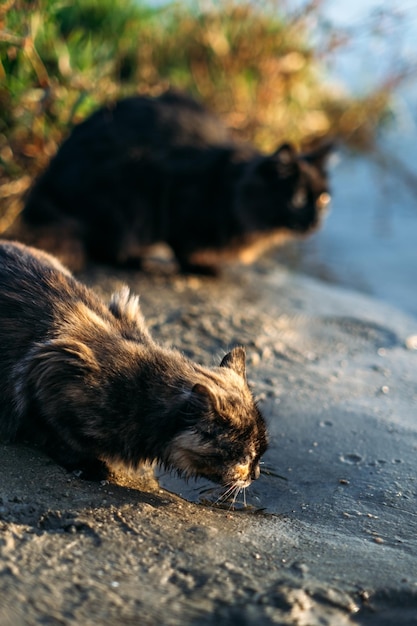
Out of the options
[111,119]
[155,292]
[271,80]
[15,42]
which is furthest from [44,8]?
[271,80]

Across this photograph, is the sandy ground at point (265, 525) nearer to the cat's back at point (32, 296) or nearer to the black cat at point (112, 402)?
the black cat at point (112, 402)

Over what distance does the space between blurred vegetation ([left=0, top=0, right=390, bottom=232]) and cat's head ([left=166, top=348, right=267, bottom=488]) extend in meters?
3.36

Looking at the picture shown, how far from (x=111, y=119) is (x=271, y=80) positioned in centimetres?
309

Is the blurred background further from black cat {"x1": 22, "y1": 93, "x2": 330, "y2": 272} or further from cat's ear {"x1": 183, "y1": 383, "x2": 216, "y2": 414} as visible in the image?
cat's ear {"x1": 183, "y1": 383, "x2": 216, "y2": 414}

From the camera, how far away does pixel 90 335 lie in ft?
11.8

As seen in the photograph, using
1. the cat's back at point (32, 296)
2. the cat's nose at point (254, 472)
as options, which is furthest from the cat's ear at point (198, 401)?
the cat's back at point (32, 296)

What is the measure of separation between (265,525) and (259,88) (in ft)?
22.5

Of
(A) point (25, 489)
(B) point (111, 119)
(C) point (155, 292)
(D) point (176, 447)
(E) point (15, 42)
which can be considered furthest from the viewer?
(B) point (111, 119)

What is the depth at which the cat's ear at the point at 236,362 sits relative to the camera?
3705 mm

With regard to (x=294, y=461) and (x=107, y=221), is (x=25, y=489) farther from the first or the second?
(x=107, y=221)

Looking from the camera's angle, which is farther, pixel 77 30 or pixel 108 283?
pixel 77 30

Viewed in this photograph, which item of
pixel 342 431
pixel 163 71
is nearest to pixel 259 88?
pixel 163 71

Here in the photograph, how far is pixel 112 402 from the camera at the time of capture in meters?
3.41

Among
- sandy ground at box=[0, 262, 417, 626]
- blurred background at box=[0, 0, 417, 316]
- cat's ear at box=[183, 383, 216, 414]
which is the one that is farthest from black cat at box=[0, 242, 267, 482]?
blurred background at box=[0, 0, 417, 316]
